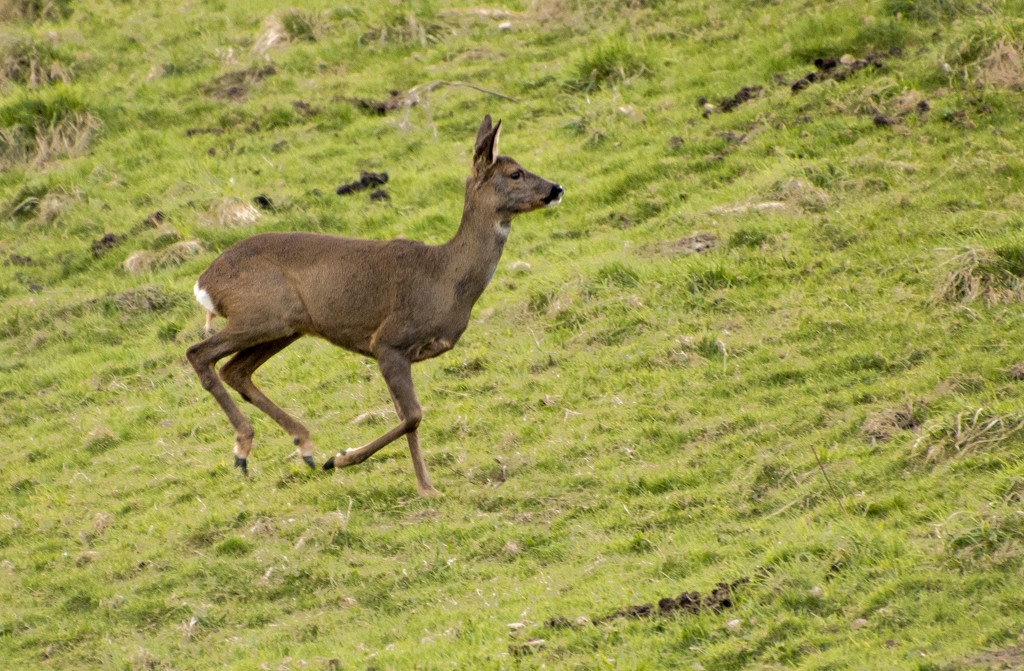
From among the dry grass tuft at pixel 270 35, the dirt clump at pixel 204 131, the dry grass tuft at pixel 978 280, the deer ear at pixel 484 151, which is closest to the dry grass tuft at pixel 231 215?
the dirt clump at pixel 204 131

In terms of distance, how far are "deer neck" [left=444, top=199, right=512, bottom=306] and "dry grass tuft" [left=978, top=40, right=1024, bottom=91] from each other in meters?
6.30

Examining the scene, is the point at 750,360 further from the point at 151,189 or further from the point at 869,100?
the point at 151,189

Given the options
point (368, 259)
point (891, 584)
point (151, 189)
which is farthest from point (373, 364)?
point (891, 584)

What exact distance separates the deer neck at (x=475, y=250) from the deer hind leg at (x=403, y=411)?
652 millimetres

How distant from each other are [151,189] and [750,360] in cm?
806

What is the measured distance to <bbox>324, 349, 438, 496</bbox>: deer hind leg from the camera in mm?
8617

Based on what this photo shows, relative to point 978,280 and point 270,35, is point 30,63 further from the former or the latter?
point 978,280

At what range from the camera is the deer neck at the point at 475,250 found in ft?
29.1

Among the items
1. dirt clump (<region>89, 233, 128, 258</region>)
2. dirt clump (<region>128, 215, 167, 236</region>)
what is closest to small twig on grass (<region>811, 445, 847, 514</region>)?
dirt clump (<region>128, 215, 167, 236</region>)

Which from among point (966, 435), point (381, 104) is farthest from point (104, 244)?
point (966, 435)

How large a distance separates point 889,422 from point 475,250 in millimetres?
3145

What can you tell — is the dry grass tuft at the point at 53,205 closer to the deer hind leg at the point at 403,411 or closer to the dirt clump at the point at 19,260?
the dirt clump at the point at 19,260

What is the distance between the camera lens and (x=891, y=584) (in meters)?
6.07

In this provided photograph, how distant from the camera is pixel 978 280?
949 cm
